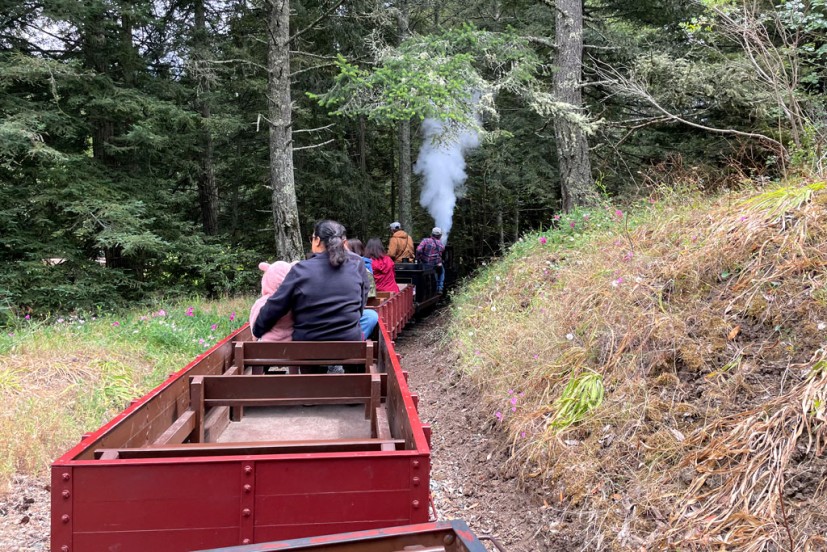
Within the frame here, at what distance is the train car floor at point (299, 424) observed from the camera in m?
3.92

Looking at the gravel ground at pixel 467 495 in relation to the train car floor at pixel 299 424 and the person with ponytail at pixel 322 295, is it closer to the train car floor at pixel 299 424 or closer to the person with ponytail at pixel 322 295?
the train car floor at pixel 299 424

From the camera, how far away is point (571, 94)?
10.8m

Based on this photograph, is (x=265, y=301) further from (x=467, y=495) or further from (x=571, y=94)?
(x=571, y=94)

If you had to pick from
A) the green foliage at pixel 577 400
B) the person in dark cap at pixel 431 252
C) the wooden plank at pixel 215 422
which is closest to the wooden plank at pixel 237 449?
the wooden plank at pixel 215 422

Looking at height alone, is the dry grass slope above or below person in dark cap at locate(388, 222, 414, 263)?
below

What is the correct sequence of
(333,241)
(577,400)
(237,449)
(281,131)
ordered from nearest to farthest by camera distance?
(237,449), (333,241), (577,400), (281,131)

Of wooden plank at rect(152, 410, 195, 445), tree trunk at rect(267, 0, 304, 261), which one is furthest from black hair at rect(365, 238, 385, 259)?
wooden plank at rect(152, 410, 195, 445)

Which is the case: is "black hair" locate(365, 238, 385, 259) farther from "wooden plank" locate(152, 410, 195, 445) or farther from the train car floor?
"wooden plank" locate(152, 410, 195, 445)

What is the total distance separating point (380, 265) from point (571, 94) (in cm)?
505

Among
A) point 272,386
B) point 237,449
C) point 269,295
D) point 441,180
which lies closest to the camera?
point 237,449

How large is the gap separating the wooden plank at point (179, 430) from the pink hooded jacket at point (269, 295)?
1.34m

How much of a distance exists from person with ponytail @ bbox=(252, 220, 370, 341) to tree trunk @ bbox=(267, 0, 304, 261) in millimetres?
5804

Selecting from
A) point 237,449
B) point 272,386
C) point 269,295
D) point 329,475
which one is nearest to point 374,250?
point 269,295

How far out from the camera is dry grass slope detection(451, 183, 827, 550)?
3.09 meters
